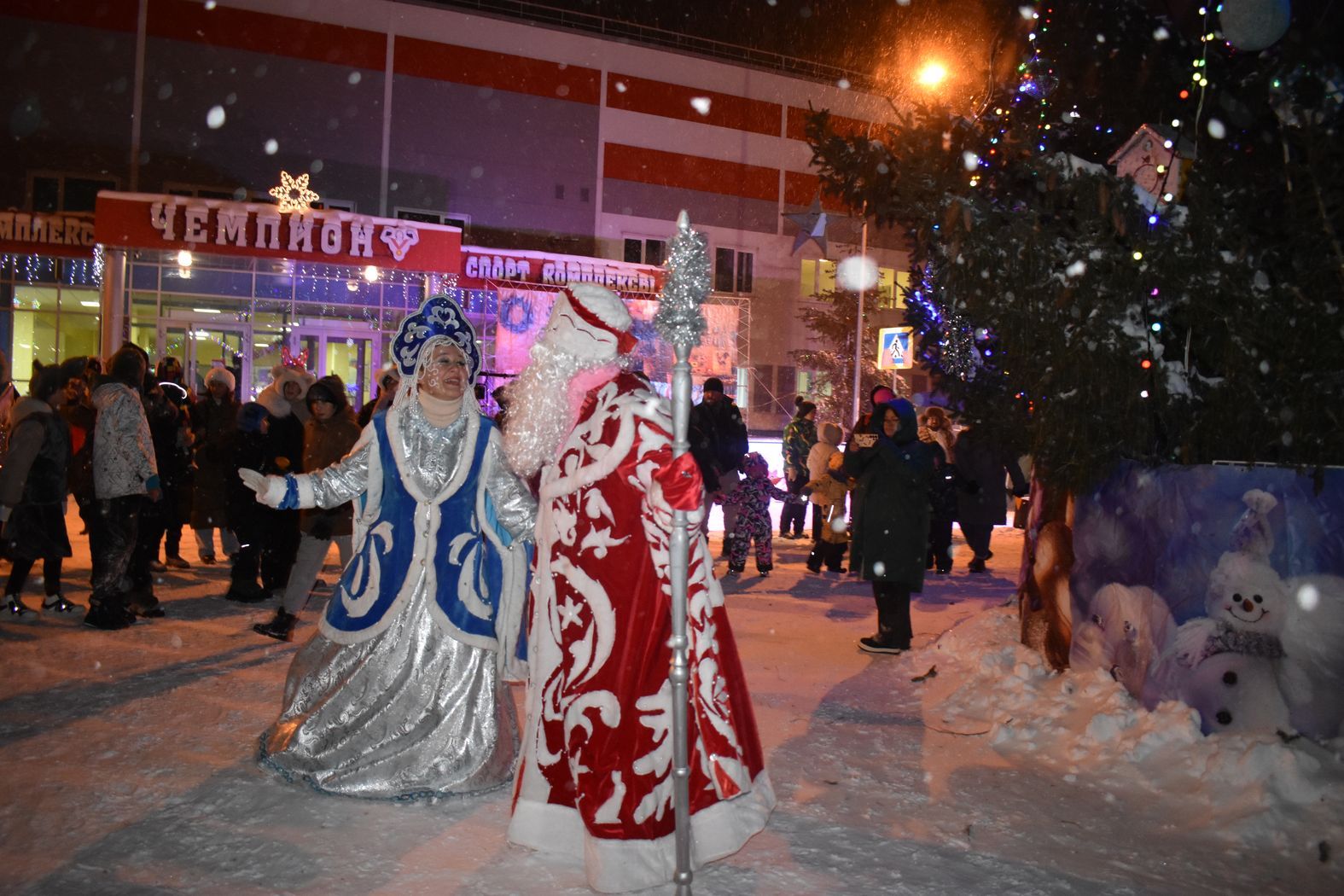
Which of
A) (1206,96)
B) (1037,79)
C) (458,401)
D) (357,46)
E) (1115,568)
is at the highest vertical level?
(357,46)

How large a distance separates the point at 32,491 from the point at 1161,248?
7508mm

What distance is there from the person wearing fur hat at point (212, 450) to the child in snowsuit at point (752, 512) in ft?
16.4

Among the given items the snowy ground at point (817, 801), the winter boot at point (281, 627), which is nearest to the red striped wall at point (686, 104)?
the winter boot at point (281, 627)

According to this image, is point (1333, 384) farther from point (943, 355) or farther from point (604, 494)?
point (604, 494)

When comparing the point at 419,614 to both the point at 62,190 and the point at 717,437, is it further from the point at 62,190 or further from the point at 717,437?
the point at 62,190

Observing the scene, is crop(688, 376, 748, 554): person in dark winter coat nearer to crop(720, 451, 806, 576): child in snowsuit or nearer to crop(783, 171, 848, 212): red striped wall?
crop(720, 451, 806, 576): child in snowsuit

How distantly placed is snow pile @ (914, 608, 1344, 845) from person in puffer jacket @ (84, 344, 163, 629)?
18.5 ft

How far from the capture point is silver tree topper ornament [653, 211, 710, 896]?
3.10 m

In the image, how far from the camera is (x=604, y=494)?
3.58 meters

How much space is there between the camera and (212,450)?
9.79 meters

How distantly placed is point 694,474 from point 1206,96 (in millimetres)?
4208

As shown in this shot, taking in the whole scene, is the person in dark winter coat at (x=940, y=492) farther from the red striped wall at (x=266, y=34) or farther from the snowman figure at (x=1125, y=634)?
the red striped wall at (x=266, y=34)

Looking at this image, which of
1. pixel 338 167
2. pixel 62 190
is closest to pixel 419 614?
pixel 338 167

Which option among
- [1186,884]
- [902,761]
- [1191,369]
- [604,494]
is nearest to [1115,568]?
[1191,369]
